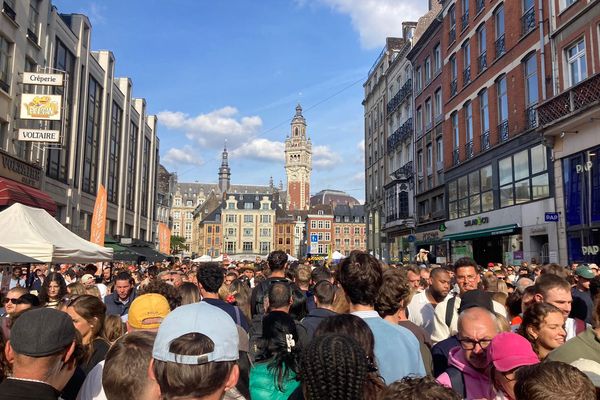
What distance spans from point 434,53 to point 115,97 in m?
26.3

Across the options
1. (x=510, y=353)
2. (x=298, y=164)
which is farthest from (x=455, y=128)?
(x=298, y=164)

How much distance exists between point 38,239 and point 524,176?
17597 mm

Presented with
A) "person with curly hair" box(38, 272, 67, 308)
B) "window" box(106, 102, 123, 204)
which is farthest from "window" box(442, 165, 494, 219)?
"window" box(106, 102, 123, 204)

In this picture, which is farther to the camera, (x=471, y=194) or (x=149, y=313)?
(x=471, y=194)

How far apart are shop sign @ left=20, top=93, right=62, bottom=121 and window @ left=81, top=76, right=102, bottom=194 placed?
1182 centimetres

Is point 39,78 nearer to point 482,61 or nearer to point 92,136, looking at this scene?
point 92,136

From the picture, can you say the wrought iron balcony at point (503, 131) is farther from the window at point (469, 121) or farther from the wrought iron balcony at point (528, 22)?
the wrought iron balcony at point (528, 22)

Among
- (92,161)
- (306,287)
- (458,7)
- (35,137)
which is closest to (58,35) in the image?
(35,137)

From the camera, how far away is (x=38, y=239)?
33.5 feet

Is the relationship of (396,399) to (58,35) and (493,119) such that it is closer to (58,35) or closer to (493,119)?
(493,119)

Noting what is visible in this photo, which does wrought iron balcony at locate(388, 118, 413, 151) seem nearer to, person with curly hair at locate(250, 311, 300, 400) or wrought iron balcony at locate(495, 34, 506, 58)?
wrought iron balcony at locate(495, 34, 506, 58)

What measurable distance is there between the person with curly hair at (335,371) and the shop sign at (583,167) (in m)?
15.8

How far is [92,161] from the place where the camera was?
34281 millimetres

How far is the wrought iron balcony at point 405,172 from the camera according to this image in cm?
3469
